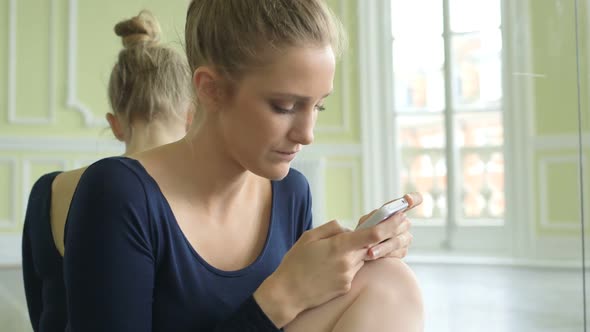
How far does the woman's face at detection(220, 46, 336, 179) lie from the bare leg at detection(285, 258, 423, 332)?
185 millimetres

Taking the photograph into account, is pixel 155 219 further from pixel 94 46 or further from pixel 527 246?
pixel 94 46

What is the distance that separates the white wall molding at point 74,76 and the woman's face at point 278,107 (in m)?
3.08

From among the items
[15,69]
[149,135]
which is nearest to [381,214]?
[149,135]

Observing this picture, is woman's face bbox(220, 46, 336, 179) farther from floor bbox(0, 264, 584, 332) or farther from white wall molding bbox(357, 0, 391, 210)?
white wall molding bbox(357, 0, 391, 210)

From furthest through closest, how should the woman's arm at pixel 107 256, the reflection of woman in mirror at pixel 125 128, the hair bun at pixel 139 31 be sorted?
the hair bun at pixel 139 31 → the reflection of woman in mirror at pixel 125 128 → the woman's arm at pixel 107 256

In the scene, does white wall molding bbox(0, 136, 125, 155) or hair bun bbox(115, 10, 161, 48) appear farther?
white wall molding bbox(0, 136, 125, 155)

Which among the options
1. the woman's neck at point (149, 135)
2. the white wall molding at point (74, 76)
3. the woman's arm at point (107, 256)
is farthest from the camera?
the white wall molding at point (74, 76)

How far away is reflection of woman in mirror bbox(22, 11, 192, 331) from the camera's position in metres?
1.07

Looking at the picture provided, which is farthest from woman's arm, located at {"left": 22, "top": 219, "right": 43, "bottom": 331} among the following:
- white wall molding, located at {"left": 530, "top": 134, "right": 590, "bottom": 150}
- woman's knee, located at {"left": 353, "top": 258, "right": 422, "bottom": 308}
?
white wall molding, located at {"left": 530, "top": 134, "right": 590, "bottom": 150}

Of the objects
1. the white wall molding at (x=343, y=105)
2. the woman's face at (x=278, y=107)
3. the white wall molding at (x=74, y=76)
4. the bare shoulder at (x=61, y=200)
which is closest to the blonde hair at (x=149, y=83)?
the bare shoulder at (x=61, y=200)

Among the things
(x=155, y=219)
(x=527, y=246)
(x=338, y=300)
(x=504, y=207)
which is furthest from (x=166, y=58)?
(x=504, y=207)

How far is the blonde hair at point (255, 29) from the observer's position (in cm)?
83

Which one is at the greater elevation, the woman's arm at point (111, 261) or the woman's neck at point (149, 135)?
the woman's neck at point (149, 135)

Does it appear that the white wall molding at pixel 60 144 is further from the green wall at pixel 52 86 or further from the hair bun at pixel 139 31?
the hair bun at pixel 139 31
